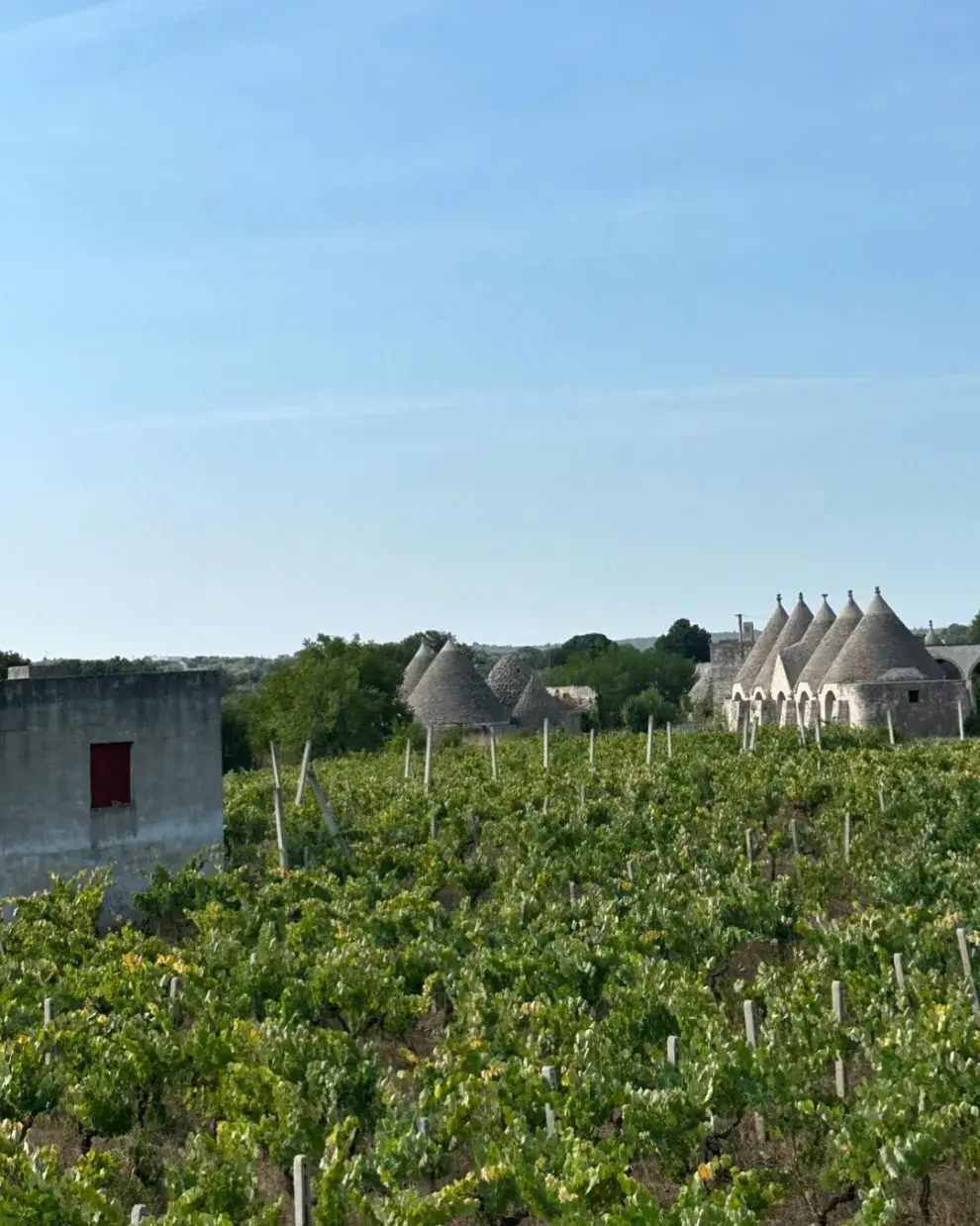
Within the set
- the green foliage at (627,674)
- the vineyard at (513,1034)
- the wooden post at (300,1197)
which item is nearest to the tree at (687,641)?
the green foliage at (627,674)

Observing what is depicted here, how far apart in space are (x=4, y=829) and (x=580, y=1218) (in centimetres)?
1063

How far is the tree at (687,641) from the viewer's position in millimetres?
99375

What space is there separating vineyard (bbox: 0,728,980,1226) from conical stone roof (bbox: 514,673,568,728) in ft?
83.5

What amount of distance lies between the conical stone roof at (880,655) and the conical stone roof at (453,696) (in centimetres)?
862

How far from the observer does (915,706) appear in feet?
124

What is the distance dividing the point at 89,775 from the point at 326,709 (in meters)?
22.1

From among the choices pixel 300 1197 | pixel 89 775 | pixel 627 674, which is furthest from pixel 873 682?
pixel 300 1197

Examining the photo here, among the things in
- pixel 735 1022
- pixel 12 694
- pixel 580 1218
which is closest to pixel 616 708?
pixel 12 694

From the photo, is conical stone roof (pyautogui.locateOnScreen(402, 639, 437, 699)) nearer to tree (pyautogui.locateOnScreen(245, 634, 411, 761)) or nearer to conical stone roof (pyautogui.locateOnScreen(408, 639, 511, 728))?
conical stone roof (pyautogui.locateOnScreen(408, 639, 511, 728))

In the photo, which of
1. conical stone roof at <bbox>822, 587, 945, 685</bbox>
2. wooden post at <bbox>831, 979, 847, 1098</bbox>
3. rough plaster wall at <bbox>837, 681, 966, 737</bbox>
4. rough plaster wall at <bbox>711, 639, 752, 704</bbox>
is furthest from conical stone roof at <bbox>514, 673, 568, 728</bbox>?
wooden post at <bbox>831, 979, 847, 1098</bbox>

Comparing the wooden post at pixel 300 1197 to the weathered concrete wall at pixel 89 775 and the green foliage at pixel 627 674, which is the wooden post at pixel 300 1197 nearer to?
the weathered concrete wall at pixel 89 775

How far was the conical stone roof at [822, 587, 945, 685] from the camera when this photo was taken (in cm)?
3844

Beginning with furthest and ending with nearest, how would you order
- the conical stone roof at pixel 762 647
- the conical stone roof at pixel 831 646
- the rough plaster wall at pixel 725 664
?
the rough plaster wall at pixel 725 664
the conical stone roof at pixel 762 647
the conical stone roof at pixel 831 646

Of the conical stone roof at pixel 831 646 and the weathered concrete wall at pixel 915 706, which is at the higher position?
the conical stone roof at pixel 831 646
